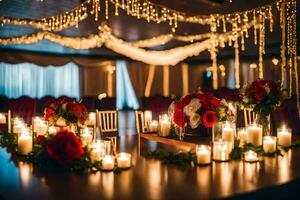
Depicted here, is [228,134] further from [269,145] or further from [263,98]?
[263,98]

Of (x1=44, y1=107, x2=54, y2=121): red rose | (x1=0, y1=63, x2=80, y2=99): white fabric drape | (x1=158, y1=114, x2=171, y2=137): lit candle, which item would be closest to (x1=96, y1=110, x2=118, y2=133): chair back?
(x1=158, y1=114, x2=171, y2=137): lit candle

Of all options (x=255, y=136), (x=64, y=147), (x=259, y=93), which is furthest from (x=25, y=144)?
(x=259, y=93)

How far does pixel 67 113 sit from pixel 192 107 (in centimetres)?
91

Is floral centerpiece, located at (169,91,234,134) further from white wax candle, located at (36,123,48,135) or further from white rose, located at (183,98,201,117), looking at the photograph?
white wax candle, located at (36,123,48,135)

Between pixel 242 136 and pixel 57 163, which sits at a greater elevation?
pixel 242 136

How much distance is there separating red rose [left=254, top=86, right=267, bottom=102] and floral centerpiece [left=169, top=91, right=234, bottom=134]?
270 mm

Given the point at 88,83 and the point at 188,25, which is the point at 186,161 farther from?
the point at 88,83

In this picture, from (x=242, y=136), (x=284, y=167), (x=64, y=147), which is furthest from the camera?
(x=242, y=136)

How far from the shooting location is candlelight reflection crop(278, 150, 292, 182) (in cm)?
203

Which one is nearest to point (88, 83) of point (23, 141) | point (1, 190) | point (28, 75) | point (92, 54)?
point (92, 54)

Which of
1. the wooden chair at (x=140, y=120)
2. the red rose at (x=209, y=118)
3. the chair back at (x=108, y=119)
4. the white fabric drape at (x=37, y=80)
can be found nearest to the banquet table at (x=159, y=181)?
the red rose at (x=209, y=118)

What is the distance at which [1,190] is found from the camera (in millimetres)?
1805

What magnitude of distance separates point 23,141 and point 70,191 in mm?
1019

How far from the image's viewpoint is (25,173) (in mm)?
2180
